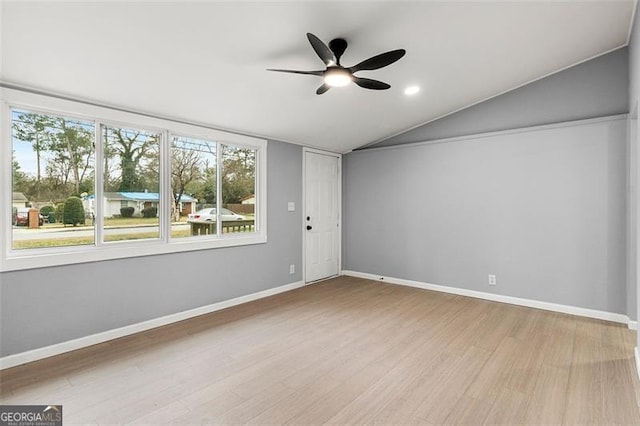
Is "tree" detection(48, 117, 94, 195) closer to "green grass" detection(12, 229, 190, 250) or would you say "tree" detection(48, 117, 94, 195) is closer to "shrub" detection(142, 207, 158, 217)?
"green grass" detection(12, 229, 190, 250)

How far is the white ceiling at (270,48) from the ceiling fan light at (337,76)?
33 cm

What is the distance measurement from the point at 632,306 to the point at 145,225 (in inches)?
203

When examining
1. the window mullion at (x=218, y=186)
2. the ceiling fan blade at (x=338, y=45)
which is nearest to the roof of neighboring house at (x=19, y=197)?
the window mullion at (x=218, y=186)

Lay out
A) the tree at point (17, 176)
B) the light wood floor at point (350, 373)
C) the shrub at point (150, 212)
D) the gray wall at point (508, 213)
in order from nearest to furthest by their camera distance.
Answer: the light wood floor at point (350, 373) → the tree at point (17, 176) → the shrub at point (150, 212) → the gray wall at point (508, 213)

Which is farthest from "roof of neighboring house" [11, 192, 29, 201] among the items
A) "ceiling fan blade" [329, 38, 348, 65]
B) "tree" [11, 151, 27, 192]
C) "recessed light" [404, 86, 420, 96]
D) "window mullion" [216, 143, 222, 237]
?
"recessed light" [404, 86, 420, 96]

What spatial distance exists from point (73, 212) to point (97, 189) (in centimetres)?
29

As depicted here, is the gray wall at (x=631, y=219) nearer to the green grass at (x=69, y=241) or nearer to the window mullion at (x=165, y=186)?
the window mullion at (x=165, y=186)

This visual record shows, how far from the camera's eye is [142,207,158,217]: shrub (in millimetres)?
3480

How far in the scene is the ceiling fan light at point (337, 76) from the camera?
253cm

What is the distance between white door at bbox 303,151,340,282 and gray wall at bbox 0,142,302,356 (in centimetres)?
22

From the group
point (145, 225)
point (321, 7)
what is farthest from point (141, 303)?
point (321, 7)

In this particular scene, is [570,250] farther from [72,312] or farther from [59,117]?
[59,117]

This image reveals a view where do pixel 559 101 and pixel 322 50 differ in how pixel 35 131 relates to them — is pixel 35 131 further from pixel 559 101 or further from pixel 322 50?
pixel 559 101

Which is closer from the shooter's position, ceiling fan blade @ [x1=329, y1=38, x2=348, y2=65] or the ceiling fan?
the ceiling fan
